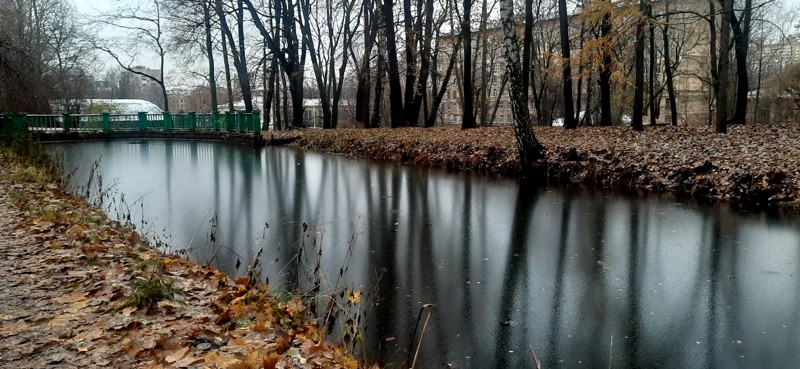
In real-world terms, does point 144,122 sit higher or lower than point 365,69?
lower

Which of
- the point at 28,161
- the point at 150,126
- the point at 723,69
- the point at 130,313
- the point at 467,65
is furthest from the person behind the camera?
the point at 150,126

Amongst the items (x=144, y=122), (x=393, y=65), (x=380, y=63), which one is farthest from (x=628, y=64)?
(x=144, y=122)

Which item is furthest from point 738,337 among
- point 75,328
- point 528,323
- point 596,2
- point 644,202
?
point 596,2

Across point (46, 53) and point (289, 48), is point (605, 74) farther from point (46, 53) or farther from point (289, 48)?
point (46, 53)

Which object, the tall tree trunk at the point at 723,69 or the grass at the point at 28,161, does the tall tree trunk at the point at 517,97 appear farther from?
the grass at the point at 28,161

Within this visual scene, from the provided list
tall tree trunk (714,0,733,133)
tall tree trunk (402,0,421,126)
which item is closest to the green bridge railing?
tall tree trunk (402,0,421,126)

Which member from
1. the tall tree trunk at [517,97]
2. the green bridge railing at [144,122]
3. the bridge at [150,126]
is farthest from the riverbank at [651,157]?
the green bridge railing at [144,122]

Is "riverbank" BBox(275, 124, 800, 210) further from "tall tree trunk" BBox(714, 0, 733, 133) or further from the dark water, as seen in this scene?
the dark water

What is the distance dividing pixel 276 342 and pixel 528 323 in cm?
232

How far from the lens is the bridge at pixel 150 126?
29.8 metres

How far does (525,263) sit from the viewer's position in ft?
23.3

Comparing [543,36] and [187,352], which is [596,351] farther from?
[543,36]

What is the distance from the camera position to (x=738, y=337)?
16.0ft

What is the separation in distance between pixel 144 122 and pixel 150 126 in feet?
1.42
